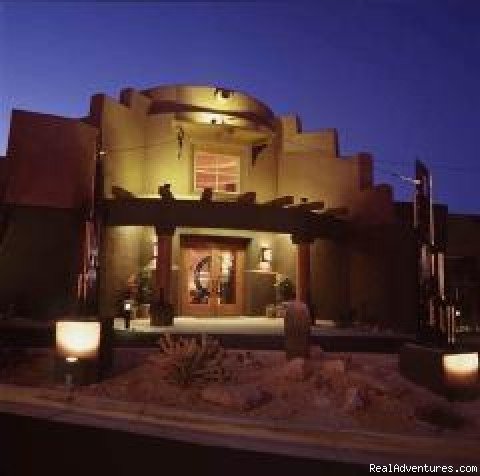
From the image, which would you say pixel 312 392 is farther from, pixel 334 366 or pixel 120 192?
pixel 120 192

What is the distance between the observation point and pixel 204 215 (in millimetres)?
18922

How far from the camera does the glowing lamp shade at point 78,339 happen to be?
10398 mm

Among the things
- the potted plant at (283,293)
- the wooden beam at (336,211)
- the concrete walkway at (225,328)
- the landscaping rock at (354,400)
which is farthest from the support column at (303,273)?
the landscaping rock at (354,400)

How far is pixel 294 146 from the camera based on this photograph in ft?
76.2

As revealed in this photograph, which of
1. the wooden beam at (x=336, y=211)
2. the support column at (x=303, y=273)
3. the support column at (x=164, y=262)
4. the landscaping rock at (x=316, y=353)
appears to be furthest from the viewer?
the wooden beam at (x=336, y=211)

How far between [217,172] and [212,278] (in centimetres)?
429

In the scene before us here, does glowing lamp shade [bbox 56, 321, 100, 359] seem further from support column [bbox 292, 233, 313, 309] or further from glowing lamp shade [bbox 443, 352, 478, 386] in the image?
support column [bbox 292, 233, 313, 309]

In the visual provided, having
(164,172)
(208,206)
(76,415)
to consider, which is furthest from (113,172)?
(76,415)

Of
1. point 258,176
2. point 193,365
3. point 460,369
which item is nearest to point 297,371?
Result: point 193,365

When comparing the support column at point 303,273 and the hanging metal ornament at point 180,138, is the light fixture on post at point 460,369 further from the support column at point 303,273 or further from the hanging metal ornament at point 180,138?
the hanging metal ornament at point 180,138

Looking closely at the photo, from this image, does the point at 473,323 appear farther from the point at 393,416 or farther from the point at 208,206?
the point at 393,416

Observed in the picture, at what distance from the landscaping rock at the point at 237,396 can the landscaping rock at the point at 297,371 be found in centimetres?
66

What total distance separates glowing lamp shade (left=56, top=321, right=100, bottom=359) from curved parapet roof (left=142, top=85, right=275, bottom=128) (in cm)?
1315

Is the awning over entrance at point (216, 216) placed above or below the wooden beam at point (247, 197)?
below
